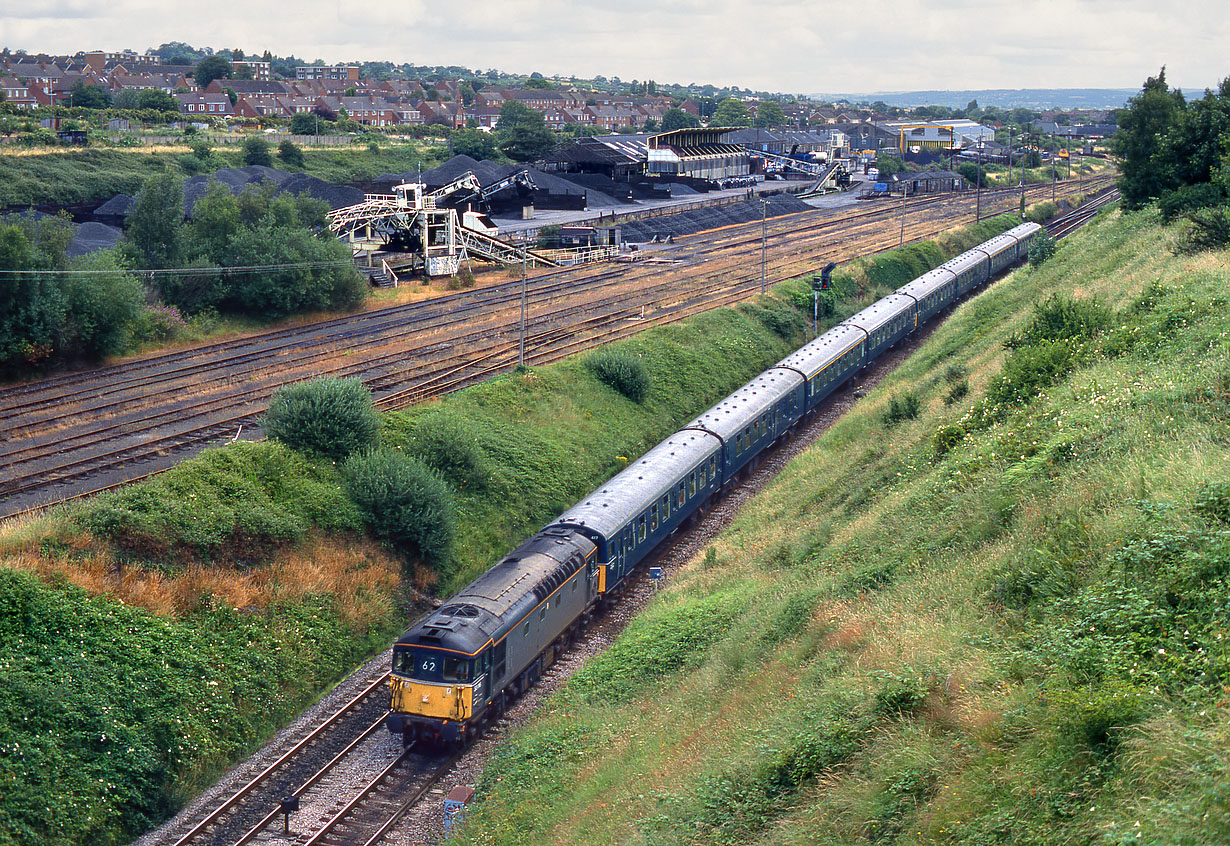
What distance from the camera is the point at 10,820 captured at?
18500mm

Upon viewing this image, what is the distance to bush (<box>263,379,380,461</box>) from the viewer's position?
32281 mm

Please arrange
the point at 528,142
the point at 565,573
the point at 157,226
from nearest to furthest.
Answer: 1. the point at 565,573
2. the point at 157,226
3. the point at 528,142

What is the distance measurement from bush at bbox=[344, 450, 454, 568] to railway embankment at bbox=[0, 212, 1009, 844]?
47cm

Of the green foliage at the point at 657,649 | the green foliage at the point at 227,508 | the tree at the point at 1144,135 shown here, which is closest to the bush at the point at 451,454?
the green foliage at the point at 227,508

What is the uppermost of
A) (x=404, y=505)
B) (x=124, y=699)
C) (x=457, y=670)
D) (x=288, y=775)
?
(x=404, y=505)

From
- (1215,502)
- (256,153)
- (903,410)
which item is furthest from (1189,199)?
(256,153)

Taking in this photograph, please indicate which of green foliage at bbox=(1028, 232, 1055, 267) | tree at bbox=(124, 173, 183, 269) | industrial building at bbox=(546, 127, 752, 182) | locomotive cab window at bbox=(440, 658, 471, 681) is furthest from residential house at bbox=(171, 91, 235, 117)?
locomotive cab window at bbox=(440, 658, 471, 681)

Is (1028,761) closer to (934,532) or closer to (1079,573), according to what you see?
(1079,573)

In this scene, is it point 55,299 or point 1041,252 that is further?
point 1041,252

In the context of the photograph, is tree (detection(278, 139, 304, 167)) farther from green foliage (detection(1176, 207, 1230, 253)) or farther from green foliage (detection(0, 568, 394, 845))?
green foliage (detection(0, 568, 394, 845))

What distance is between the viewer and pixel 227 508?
28.2 metres

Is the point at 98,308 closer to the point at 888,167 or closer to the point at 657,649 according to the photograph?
the point at 657,649

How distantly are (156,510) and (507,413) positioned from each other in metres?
15.8

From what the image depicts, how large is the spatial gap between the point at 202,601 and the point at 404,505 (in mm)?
6853
